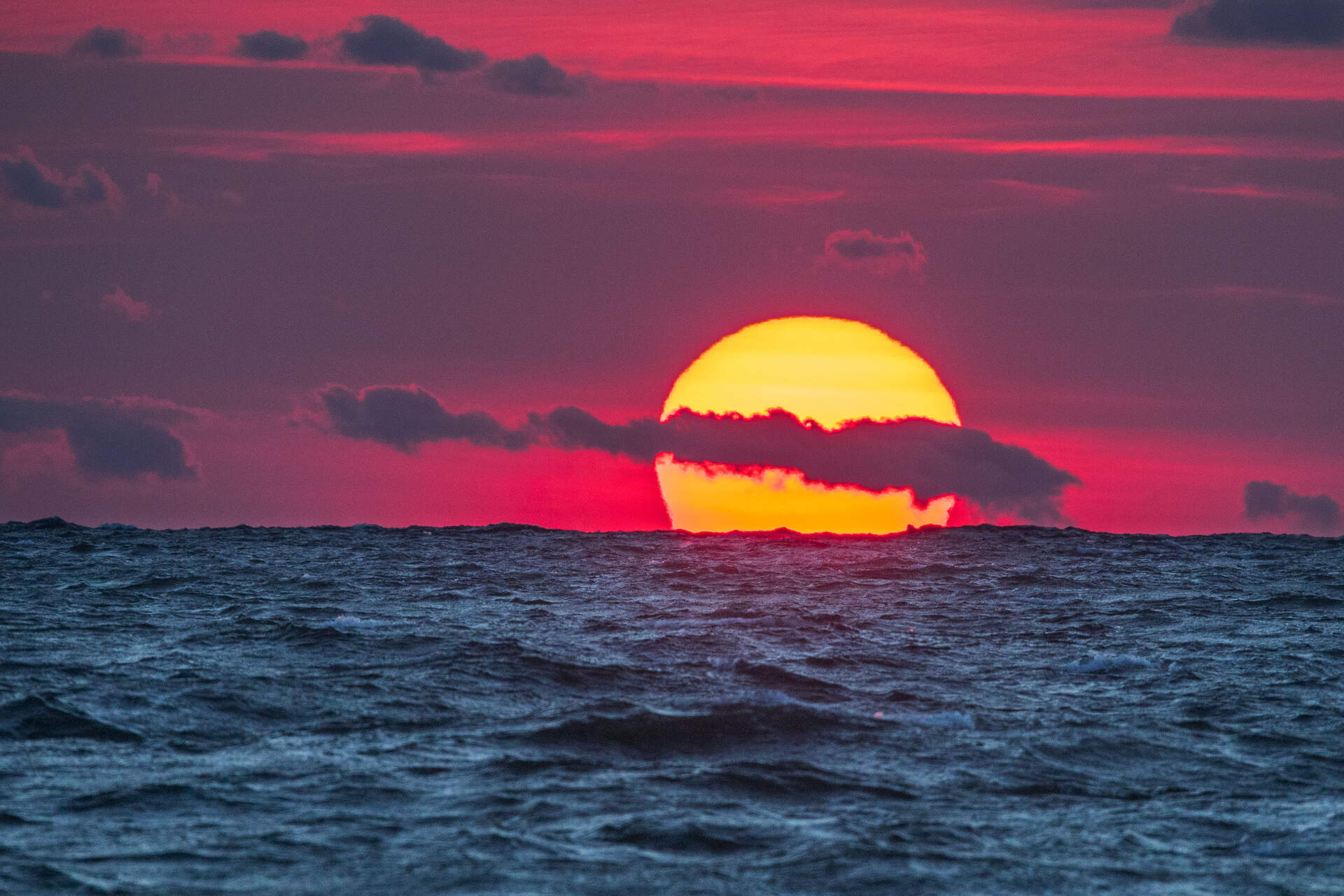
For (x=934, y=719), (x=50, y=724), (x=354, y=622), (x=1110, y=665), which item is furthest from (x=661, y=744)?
(x=354, y=622)

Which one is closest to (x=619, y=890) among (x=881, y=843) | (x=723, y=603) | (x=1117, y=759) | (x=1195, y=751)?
(x=881, y=843)

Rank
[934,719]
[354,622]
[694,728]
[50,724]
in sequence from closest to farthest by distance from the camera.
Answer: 1. [50,724]
2. [694,728]
3. [934,719]
4. [354,622]

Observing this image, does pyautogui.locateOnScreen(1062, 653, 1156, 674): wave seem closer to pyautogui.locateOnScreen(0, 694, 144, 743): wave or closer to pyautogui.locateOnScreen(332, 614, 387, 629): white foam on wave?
pyautogui.locateOnScreen(332, 614, 387, 629): white foam on wave

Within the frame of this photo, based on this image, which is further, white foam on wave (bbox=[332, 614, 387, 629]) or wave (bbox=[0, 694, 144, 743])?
white foam on wave (bbox=[332, 614, 387, 629])

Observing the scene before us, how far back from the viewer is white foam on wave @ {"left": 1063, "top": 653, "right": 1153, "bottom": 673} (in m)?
28.6

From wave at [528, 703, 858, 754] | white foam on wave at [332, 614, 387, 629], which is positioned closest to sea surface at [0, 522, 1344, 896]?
wave at [528, 703, 858, 754]

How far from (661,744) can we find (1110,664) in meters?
12.7

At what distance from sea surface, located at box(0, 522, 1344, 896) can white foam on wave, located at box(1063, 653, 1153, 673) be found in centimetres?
8

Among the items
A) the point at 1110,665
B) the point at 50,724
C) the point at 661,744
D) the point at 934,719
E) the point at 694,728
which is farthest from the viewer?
the point at 1110,665

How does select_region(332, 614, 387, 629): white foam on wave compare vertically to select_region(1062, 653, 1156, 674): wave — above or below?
above

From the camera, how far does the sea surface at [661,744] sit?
14484 millimetres

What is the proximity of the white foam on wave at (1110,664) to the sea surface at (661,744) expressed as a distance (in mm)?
80

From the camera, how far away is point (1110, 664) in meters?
29.1

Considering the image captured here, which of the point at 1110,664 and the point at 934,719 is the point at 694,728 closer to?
the point at 934,719
